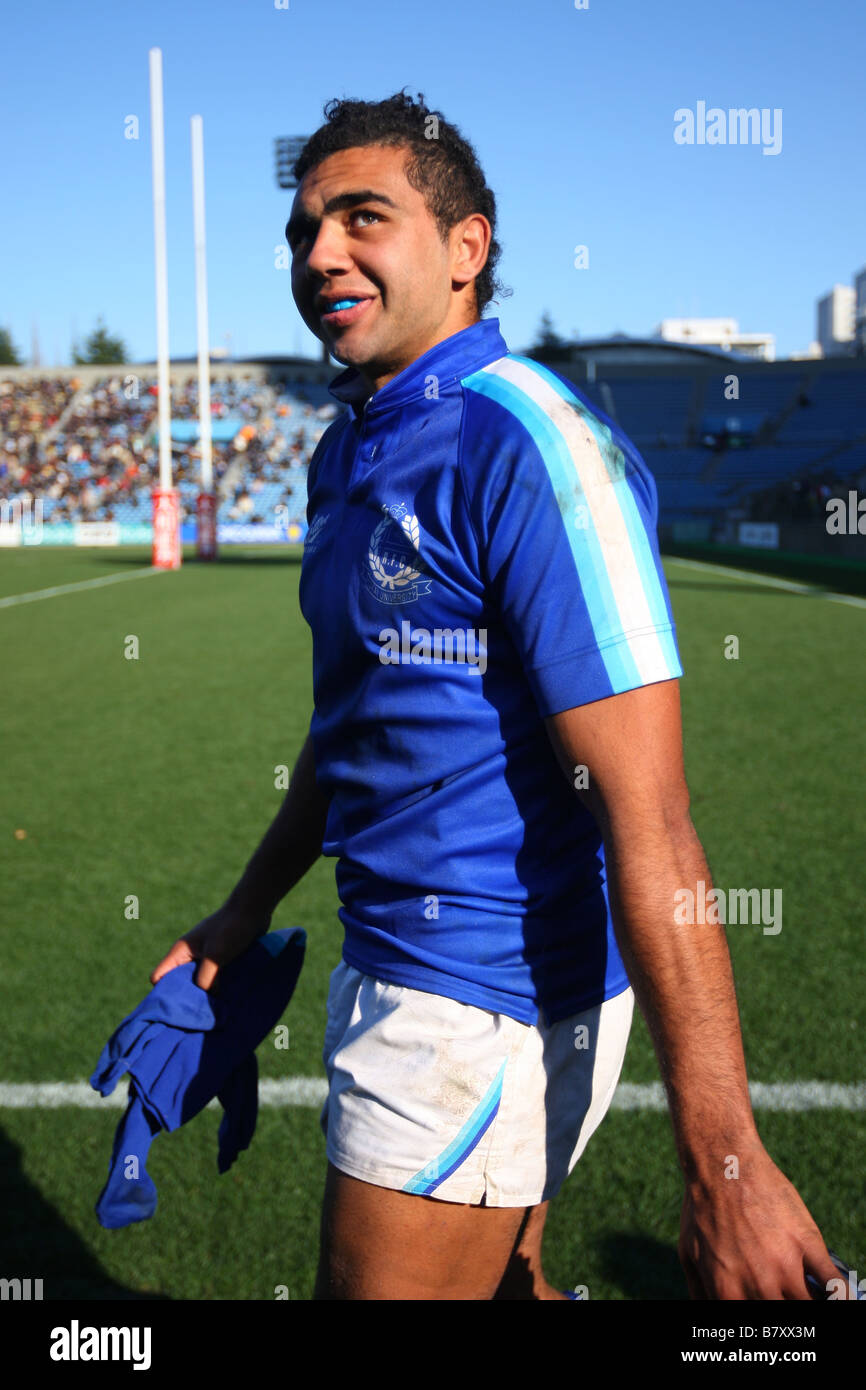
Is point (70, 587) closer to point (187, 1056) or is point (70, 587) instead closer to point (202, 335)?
point (202, 335)

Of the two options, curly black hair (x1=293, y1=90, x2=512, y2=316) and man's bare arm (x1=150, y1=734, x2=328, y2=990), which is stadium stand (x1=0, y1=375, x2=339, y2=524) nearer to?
man's bare arm (x1=150, y1=734, x2=328, y2=990)

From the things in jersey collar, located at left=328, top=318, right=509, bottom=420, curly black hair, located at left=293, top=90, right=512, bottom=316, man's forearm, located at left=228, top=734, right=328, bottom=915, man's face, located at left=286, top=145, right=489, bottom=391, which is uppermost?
curly black hair, located at left=293, top=90, right=512, bottom=316

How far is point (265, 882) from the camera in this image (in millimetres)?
2127

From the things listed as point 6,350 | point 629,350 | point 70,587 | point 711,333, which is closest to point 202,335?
point 70,587

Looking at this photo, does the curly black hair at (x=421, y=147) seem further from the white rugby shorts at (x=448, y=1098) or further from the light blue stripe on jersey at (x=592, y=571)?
the white rugby shorts at (x=448, y=1098)

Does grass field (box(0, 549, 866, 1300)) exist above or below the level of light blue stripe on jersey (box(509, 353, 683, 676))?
below

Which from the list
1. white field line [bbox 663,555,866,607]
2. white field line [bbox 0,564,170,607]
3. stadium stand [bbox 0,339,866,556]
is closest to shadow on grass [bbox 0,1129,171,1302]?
white field line [bbox 663,555,866,607]

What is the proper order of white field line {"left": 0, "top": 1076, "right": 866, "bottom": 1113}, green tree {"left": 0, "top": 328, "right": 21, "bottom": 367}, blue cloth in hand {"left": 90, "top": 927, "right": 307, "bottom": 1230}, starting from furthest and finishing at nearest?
green tree {"left": 0, "top": 328, "right": 21, "bottom": 367} < white field line {"left": 0, "top": 1076, "right": 866, "bottom": 1113} < blue cloth in hand {"left": 90, "top": 927, "right": 307, "bottom": 1230}

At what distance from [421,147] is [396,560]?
0.61m

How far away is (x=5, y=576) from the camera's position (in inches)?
993

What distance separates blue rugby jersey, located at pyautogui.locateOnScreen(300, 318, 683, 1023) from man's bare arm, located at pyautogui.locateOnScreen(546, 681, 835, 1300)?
7cm

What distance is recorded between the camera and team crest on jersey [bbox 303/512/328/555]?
5.84 feet
